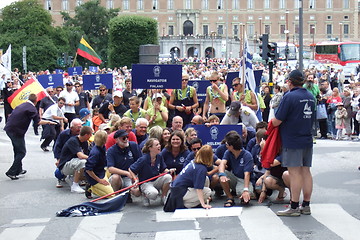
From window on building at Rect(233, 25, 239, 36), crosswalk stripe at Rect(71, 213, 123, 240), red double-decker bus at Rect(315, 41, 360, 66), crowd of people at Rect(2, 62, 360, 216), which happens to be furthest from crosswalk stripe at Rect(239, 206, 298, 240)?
window on building at Rect(233, 25, 239, 36)

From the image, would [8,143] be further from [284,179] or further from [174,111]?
[284,179]

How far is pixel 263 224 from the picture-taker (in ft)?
32.0

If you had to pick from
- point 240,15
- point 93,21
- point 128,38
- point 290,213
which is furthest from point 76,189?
point 240,15

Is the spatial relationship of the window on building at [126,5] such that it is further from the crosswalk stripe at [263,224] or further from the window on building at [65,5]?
the crosswalk stripe at [263,224]

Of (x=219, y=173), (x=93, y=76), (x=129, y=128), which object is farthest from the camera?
(x=93, y=76)

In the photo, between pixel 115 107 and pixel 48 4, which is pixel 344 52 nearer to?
pixel 115 107

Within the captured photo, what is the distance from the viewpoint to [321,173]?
552 inches

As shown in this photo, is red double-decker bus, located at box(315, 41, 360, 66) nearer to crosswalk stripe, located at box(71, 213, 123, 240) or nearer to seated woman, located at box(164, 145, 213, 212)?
seated woman, located at box(164, 145, 213, 212)

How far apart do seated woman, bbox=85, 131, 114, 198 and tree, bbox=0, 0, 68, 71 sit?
6196 centimetres

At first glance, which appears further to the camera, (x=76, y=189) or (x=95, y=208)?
(x=76, y=189)

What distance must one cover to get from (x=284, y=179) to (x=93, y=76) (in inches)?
507

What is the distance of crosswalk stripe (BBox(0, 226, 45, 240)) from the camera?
31.4 ft

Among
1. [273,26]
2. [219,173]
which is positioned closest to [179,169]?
[219,173]

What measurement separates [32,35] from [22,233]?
239 feet
